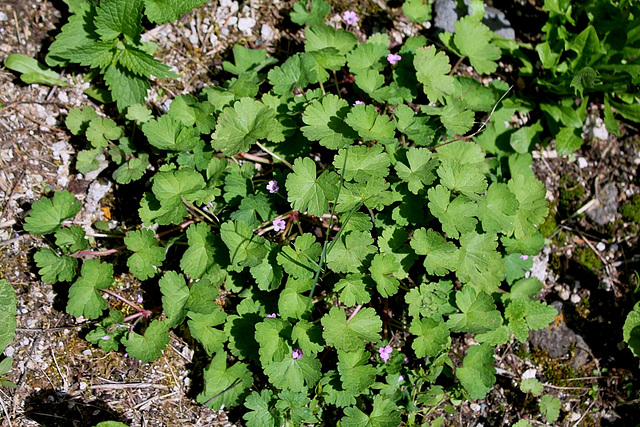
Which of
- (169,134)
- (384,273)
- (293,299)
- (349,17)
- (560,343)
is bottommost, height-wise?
(560,343)

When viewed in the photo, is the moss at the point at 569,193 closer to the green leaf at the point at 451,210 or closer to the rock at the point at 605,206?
the rock at the point at 605,206

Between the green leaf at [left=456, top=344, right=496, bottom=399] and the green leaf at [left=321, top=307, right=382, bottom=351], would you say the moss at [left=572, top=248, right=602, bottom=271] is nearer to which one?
the green leaf at [left=456, top=344, right=496, bottom=399]

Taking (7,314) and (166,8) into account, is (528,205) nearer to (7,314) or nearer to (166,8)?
(166,8)

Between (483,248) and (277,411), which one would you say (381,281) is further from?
(277,411)

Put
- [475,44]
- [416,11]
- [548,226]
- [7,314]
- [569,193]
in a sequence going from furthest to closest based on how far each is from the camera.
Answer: [569,193] < [548,226] < [416,11] < [475,44] < [7,314]

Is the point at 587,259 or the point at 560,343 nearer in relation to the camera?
the point at 560,343

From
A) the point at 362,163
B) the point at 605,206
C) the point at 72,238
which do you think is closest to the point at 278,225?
the point at 362,163

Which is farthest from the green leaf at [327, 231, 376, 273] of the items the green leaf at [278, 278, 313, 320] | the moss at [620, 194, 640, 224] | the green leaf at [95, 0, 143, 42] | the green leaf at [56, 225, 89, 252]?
the moss at [620, 194, 640, 224]
